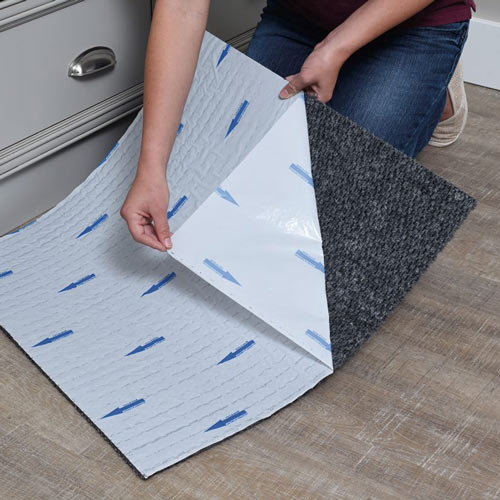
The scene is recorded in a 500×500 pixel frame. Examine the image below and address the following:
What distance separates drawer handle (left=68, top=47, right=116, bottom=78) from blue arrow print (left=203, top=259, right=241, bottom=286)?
1.39ft

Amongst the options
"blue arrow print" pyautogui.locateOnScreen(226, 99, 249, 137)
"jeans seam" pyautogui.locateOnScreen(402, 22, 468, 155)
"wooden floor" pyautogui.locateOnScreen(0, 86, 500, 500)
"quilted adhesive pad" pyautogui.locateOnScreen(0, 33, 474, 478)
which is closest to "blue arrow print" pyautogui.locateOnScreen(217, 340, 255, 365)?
"quilted adhesive pad" pyautogui.locateOnScreen(0, 33, 474, 478)

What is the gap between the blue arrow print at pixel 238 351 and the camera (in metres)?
1.03

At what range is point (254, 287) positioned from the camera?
1.04m

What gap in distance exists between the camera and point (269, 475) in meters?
0.89

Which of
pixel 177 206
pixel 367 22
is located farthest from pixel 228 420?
pixel 367 22

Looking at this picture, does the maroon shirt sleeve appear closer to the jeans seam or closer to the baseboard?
the jeans seam

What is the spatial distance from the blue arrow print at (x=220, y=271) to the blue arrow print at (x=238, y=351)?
0.08 metres

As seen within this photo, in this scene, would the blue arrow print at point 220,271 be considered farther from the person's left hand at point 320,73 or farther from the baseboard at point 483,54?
the baseboard at point 483,54

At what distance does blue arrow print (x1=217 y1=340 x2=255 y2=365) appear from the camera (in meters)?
1.03

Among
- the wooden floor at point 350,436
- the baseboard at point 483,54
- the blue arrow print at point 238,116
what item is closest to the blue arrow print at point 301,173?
the blue arrow print at point 238,116

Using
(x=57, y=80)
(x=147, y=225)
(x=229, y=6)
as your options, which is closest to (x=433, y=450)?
(x=147, y=225)

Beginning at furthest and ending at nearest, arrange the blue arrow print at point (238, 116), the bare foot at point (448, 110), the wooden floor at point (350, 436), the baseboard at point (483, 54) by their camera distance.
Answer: the baseboard at point (483, 54) < the bare foot at point (448, 110) < the blue arrow print at point (238, 116) < the wooden floor at point (350, 436)

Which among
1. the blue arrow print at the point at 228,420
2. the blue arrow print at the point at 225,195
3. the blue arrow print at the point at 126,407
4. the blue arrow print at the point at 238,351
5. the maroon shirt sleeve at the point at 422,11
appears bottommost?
the blue arrow print at the point at 238,351

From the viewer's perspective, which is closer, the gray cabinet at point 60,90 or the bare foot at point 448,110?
the gray cabinet at point 60,90
